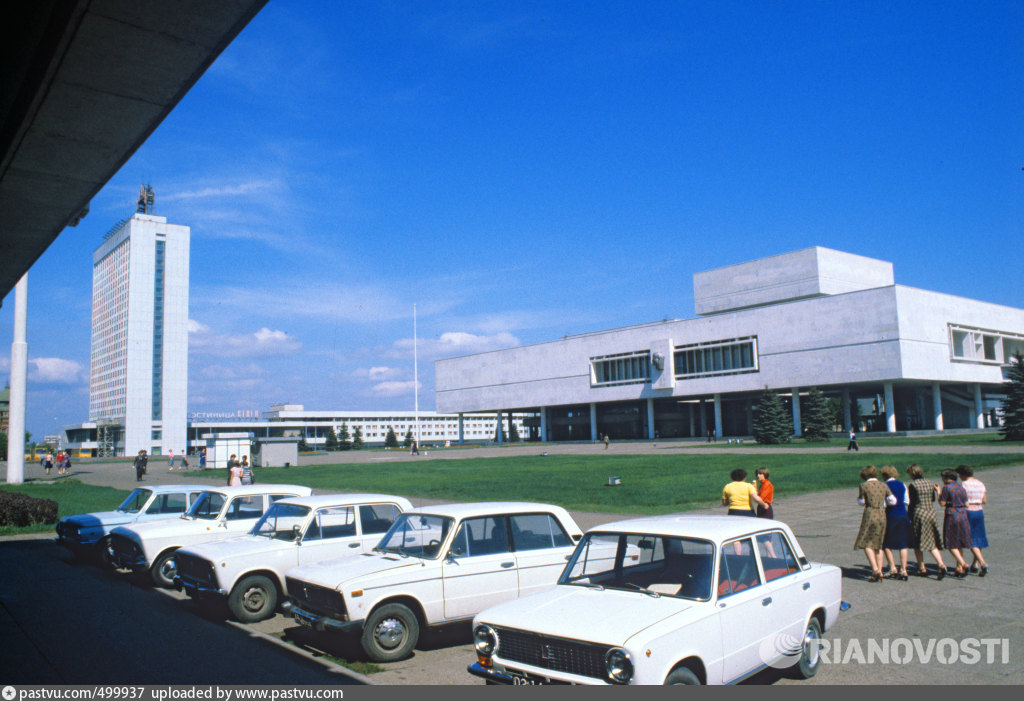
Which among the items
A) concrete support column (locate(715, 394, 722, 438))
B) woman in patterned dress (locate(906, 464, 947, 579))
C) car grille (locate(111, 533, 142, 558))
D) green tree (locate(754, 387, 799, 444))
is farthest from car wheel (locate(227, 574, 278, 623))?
concrete support column (locate(715, 394, 722, 438))

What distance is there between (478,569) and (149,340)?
153 metres

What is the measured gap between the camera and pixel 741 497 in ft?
37.2

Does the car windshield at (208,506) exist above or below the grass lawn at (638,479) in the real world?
above

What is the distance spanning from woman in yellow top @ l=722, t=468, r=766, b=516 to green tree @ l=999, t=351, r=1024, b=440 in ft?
143

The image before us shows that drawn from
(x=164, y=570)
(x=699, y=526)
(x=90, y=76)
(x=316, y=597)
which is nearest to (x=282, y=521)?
(x=316, y=597)

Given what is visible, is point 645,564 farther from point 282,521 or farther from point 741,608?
point 282,521

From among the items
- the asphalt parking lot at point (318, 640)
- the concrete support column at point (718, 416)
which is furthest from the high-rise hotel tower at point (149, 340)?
the asphalt parking lot at point (318, 640)

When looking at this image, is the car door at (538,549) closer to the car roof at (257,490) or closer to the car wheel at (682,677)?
the car wheel at (682,677)

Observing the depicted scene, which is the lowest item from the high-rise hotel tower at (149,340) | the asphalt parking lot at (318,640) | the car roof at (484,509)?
the asphalt parking lot at (318,640)

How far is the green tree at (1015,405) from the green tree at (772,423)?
1481 centimetres

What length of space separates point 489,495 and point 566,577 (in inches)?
707

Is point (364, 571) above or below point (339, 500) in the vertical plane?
below

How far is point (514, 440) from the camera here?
103 metres

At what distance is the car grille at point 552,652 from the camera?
16.1 ft
